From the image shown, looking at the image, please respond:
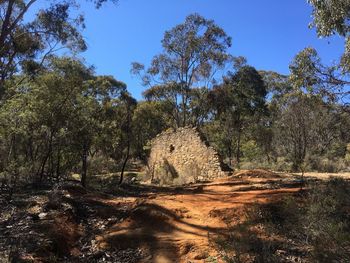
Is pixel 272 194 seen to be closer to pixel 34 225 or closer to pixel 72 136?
pixel 34 225

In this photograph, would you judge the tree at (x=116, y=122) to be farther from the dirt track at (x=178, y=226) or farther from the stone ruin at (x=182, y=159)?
the dirt track at (x=178, y=226)

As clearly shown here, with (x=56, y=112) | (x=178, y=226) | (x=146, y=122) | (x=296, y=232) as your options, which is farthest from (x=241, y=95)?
(x=296, y=232)

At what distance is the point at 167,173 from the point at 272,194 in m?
11.4

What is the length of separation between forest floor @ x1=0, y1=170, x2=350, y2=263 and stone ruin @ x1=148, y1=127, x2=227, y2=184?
7144 millimetres

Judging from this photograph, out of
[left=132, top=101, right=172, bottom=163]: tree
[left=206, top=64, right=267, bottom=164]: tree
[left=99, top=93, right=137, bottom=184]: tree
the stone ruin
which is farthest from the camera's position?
[left=132, top=101, right=172, bottom=163]: tree

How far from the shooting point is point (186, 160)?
64.3 ft

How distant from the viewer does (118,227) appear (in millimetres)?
8094

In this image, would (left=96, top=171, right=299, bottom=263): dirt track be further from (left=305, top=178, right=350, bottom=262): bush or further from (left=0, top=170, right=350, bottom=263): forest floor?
(left=305, top=178, right=350, bottom=262): bush

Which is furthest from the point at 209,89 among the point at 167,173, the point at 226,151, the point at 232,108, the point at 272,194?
the point at 272,194

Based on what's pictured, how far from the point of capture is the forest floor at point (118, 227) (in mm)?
6637

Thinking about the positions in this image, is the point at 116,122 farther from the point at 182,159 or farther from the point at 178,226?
the point at 178,226

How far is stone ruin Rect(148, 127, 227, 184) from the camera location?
59.2ft

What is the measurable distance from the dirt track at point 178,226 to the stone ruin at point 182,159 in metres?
7.64

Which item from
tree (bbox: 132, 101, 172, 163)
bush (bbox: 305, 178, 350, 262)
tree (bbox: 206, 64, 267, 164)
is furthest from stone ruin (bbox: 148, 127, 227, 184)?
tree (bbox: 132, 101, 172, 163)
